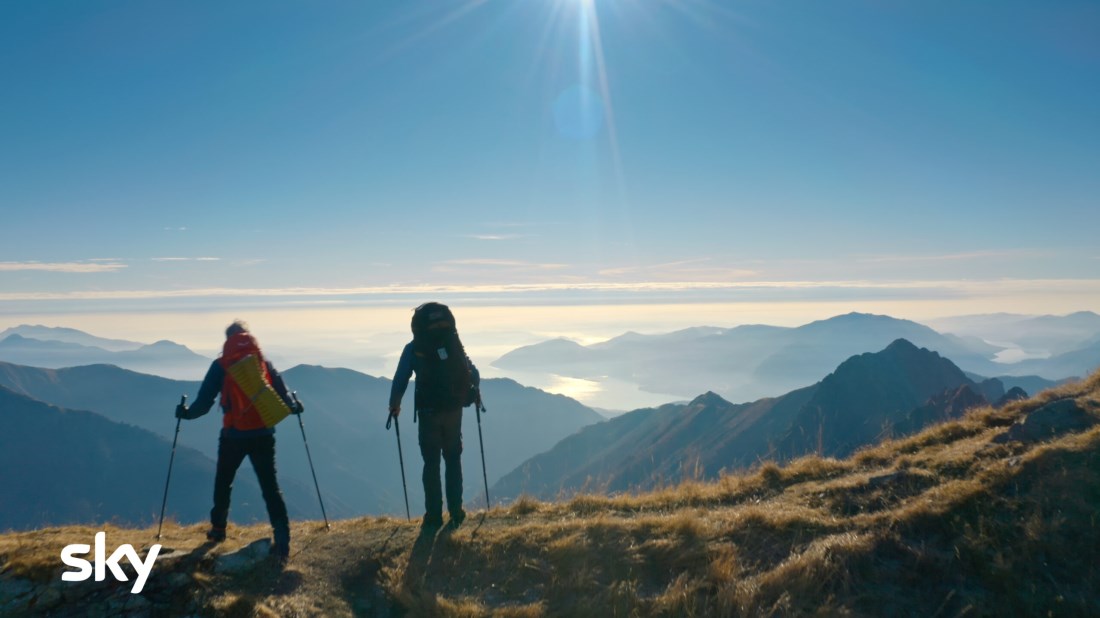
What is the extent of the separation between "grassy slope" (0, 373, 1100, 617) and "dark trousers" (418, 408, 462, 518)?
59cm

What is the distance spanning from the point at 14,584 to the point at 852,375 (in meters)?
140

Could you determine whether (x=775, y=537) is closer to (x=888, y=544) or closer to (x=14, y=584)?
(x=888, y=544)

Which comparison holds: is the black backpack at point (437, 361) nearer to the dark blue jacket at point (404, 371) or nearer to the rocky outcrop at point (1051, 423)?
the dark blue jacket at point (404, 371)

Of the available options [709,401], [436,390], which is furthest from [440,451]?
[709,401]

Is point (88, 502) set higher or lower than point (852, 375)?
lower

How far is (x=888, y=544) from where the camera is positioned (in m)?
6.07

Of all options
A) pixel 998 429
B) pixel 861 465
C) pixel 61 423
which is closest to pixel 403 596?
pixel 861 465

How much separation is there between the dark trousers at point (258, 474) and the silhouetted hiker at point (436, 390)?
179 centimetres

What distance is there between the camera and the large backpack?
294 inches

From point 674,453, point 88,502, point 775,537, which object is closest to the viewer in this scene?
point 775,537

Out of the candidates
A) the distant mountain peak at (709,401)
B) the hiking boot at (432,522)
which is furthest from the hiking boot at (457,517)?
the distant mountain peak at (709,401)

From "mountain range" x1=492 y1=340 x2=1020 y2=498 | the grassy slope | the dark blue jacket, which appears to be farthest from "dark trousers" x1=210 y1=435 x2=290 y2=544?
"mountain range" x1=492 y1=340 x2=1020 y2=498

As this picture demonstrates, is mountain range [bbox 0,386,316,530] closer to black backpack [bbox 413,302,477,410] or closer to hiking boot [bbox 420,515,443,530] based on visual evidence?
hiking boot [bbox 420,515,443,530]

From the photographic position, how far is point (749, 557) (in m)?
6.45
